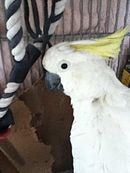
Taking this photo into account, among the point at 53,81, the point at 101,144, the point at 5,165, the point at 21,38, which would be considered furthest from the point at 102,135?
the point at 5,165

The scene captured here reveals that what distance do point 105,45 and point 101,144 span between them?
24 cm

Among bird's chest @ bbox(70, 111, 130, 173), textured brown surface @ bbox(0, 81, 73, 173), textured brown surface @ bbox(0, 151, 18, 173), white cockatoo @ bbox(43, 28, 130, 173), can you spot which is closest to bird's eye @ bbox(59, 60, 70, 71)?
white cockatoo @ bbox(43, 28, 130, 173)

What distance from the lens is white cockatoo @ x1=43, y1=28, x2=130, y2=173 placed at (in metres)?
0.64

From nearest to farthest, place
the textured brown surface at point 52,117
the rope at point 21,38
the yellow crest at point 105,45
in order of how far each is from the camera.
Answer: the rope at point 21,38, the yellow crest at point 105,45, the textured brown surface at point 52,117

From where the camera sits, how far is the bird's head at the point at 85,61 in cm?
64

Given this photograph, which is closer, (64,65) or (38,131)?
(64,65)

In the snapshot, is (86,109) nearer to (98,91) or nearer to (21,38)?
(98,91)

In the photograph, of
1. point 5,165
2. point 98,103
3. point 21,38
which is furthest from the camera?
point 5,165

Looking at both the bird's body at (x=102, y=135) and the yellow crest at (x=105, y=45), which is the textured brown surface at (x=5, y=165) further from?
the yellow crest at (x=105, y=45)

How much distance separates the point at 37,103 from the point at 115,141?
41 centimetres

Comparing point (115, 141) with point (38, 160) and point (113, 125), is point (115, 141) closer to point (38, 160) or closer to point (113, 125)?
point (113, 125)

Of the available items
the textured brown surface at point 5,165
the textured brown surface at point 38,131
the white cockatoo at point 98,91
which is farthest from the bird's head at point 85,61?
the textured brown surface at point 5,165

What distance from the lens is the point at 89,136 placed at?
→ 698 mm

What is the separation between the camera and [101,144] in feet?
2.24
